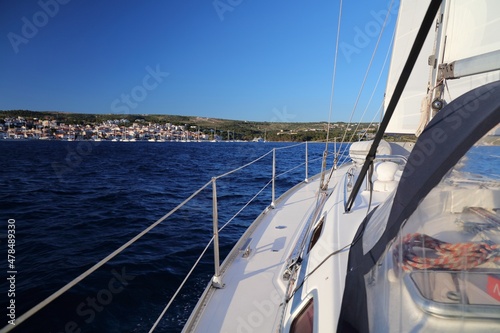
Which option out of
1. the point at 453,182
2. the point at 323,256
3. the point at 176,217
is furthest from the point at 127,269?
the point at 453,182

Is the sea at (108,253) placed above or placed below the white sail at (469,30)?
below

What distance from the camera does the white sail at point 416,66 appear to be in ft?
13.7

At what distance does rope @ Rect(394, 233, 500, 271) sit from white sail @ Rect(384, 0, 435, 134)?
3.78 metres

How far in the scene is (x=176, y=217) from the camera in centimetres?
747

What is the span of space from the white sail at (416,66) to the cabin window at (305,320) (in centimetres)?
370

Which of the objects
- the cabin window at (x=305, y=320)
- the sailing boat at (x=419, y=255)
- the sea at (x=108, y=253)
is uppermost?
the sailing boat at (x=419, y=255)

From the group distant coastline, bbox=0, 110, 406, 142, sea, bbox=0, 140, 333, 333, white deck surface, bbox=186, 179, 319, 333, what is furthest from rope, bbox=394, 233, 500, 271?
distant coastline, bbox=0, 110, 406, 142

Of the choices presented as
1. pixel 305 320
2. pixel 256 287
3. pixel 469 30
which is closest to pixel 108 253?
pixel 256 287

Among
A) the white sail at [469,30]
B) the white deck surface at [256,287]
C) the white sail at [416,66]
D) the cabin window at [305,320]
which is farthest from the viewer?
the white sail at [416,66]

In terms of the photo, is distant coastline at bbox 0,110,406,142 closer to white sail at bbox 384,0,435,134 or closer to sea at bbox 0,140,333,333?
sea at bbox 0,140,333,333

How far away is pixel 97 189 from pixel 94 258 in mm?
7772

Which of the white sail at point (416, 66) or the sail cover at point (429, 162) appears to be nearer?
the sail cover at point (429, 162)

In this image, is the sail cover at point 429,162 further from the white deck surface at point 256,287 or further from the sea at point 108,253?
the sea at point 108,253

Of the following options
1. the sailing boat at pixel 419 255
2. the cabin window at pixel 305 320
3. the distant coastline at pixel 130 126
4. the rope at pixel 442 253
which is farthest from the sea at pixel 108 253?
the distant coastline at pixel 130 126
